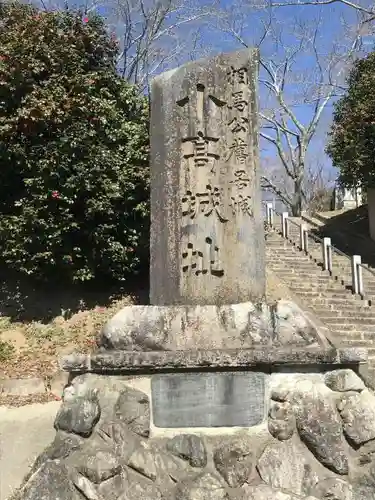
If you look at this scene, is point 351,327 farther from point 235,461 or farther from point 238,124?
point 235,461

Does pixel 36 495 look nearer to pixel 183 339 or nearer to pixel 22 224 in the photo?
pixel 183 339

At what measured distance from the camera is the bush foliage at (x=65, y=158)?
11016 millimetres

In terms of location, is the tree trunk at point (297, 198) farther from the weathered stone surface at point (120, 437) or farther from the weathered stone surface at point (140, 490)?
the weathered stone surface at point (140, 490)

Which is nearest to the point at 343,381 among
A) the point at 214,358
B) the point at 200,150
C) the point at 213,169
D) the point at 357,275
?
the point at 214,358

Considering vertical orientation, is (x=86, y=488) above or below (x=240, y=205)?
below

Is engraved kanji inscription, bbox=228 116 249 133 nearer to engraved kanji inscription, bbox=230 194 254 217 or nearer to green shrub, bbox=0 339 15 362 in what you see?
engraved kanji inscription, bbox=230 194 254 217

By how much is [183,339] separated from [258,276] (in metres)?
0.89

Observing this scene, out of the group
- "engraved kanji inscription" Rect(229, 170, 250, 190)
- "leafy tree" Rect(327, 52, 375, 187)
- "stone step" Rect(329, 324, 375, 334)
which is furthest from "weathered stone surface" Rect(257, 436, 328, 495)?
"leafy tree" Rect(327, 52, 375, 187)

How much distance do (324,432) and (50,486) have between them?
5.41 feet

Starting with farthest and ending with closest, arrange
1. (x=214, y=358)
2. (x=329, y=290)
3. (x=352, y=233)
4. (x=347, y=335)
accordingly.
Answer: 1. (x=352, y=233)
2. (x=329, y=290)
3. (x=347, y=335)
4. (x=214, y=358)

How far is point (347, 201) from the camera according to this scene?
3216cm

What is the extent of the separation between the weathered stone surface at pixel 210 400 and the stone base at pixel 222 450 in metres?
0.05

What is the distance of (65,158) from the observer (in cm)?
1096

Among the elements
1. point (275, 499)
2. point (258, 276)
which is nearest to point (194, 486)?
point (275, 499)
